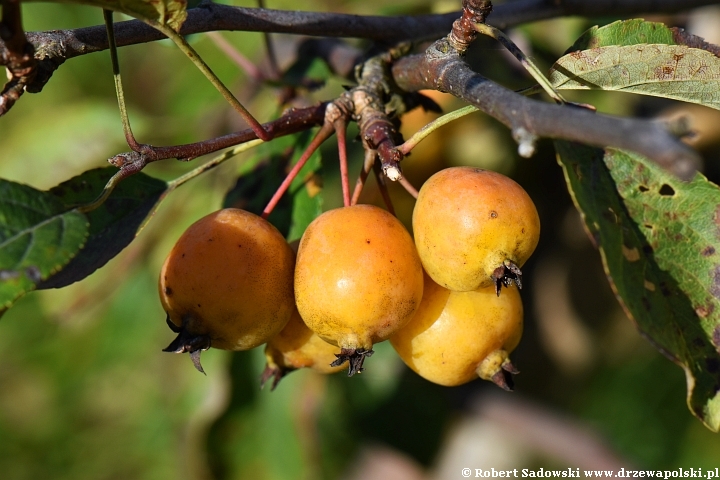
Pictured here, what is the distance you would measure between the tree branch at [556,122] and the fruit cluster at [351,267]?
137 mm

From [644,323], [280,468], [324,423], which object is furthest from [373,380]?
[644,323]

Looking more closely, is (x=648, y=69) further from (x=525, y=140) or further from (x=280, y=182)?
(x=280, y=182)

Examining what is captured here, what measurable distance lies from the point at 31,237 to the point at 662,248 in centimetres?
92

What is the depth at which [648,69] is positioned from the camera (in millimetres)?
920

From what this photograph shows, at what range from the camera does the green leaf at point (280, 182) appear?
3.88 ft

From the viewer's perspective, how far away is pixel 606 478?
1976 millimetres

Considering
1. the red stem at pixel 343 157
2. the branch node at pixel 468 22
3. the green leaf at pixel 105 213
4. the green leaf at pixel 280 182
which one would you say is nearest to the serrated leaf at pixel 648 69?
the branch node at pixel 468 22

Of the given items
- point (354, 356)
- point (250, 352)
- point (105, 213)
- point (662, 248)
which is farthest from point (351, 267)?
point (250, 352)

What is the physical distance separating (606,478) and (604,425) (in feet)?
5.07

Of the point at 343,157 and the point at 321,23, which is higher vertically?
the point at 321,23

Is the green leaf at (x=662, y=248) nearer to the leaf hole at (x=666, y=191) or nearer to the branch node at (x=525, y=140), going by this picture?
the leaf hole at (x=666, y=191)

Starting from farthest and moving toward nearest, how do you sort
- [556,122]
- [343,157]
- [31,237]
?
[343,157] < [31,237] < [556,122]

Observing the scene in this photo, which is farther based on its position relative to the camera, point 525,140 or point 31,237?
point 31,237

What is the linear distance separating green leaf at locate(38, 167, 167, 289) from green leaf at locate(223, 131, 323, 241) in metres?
0.20
